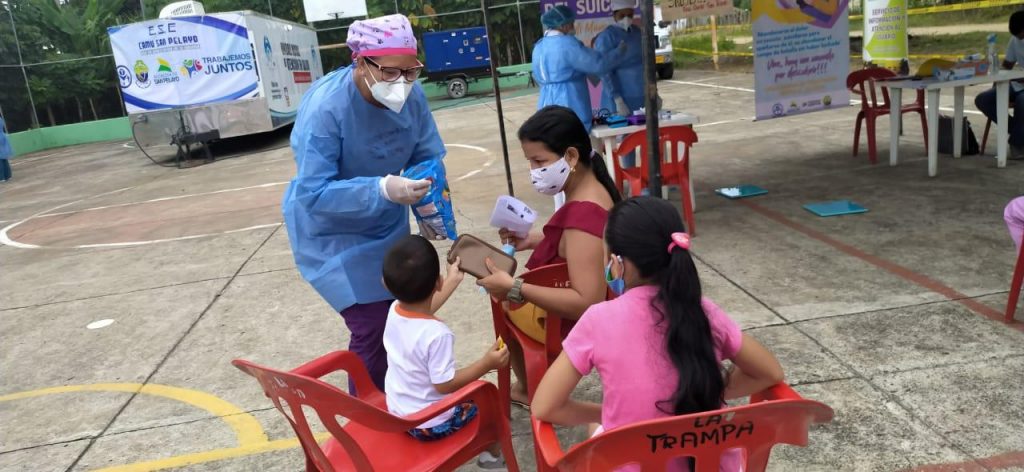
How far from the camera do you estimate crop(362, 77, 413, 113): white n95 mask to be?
7.74 ft

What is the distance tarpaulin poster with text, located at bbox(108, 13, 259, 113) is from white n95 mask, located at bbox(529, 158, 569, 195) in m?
12.4

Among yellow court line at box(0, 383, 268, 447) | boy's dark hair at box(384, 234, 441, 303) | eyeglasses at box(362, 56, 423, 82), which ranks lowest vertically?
yellow court line at box(0, 383, 268, 447)

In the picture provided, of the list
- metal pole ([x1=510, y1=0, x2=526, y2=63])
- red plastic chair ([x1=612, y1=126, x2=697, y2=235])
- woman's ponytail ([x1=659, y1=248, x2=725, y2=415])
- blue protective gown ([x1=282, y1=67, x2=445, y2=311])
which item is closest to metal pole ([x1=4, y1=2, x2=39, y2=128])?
metal pole ([x1=510, y1=0, x2=526, y2=63])

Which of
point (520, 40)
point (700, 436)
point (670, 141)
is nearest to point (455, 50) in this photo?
point (520, 40)

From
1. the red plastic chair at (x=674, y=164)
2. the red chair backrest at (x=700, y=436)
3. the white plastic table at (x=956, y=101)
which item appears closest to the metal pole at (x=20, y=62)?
the red plastic chair at (x=674, y=164)

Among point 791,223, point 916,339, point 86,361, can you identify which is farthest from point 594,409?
point 791,223

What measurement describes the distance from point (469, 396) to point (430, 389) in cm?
17

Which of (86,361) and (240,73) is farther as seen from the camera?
(240,73)

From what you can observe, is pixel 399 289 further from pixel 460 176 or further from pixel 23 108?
pixel 23 108

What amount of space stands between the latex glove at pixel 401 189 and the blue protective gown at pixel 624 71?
4.19 metres

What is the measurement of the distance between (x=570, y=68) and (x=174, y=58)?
985cm

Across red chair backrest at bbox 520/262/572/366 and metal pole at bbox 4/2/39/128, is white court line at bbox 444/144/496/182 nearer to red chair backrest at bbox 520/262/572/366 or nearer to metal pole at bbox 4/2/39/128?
red chair backrest at bbox 520/262/572/366

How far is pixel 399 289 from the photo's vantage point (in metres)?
2.14

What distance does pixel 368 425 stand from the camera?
179 centimetres
